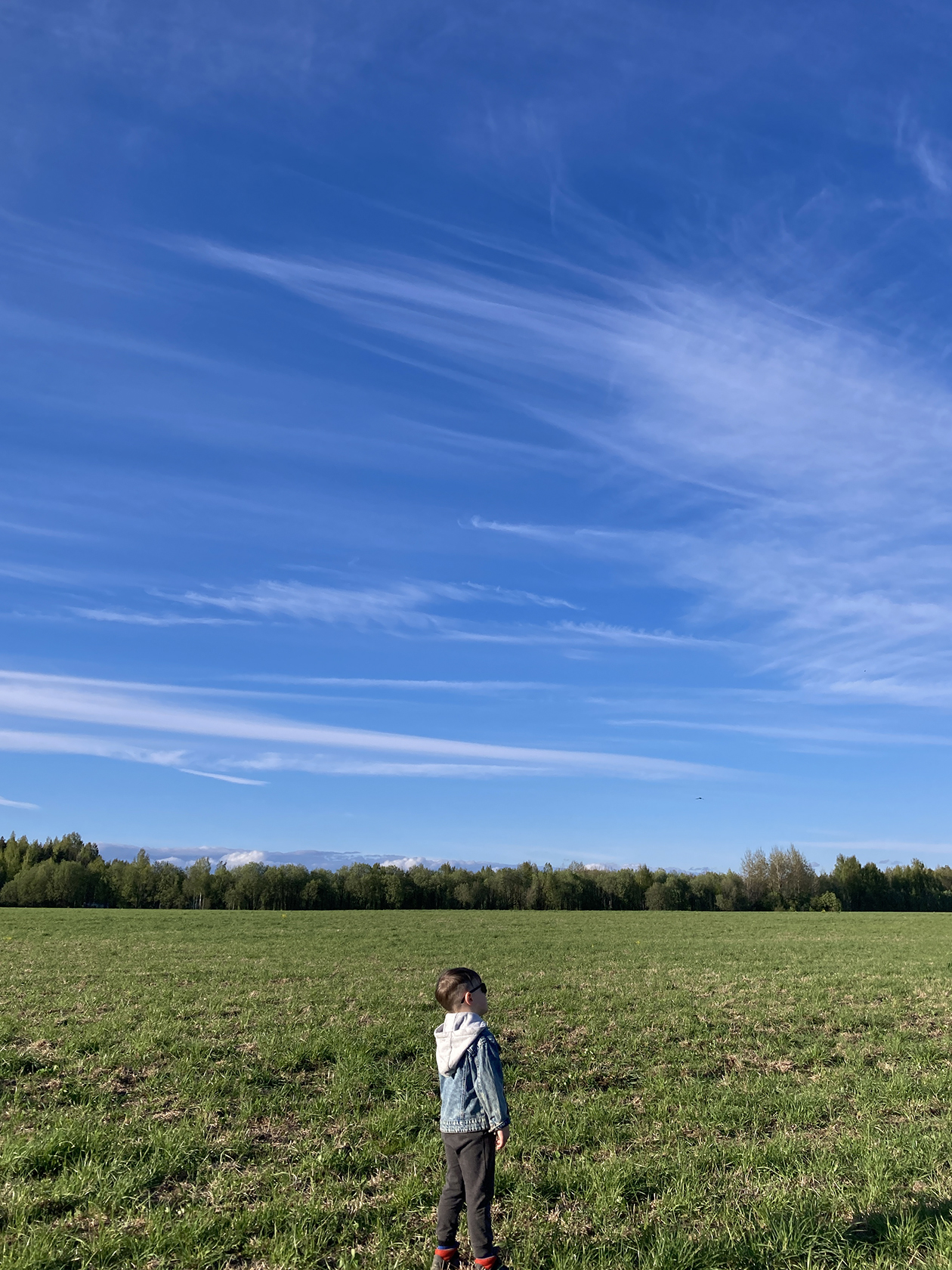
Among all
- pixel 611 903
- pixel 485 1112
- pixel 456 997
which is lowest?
pixel 611 903

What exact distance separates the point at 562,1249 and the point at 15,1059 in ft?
34.0

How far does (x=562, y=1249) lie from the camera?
694 cm

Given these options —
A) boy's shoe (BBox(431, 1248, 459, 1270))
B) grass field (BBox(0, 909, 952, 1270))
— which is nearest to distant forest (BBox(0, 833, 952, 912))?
grass field (BBox(0, 909, 952, 1270))

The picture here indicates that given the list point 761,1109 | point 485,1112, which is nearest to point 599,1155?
point 761,1109

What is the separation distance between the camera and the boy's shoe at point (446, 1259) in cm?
652

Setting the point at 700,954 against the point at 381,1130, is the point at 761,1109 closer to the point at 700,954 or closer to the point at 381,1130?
the point at 381,1130

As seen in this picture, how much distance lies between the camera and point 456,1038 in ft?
21.9

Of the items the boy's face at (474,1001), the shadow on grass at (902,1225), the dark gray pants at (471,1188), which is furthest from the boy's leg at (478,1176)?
the shadow on grass at (902,1225)

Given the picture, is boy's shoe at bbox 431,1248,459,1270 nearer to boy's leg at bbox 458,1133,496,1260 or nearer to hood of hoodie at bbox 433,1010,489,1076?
boy's leg at bbox 458,1133,496,1260

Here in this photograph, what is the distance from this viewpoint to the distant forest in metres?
114

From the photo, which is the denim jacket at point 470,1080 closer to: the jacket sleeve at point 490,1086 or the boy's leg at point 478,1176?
the jacket sleeve at point 490,1086

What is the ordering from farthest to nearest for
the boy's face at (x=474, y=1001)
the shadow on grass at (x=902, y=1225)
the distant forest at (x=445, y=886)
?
the distant forest at (x=445, y=886) < the shadow on grass at (x=902, y=1225) < the boy's face at (x=474, y=1001)

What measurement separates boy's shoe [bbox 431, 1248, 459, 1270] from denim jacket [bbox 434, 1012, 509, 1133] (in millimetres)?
1052

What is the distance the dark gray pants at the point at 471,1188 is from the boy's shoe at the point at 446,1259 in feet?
0.16
